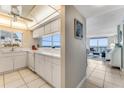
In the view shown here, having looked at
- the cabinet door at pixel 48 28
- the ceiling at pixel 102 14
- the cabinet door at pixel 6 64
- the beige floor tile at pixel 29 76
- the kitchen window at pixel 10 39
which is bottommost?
the beige floor tile at pixel 29 76

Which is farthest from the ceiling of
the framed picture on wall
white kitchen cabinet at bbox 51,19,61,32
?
white kitchen cabinet at bbox 51,19,61,32

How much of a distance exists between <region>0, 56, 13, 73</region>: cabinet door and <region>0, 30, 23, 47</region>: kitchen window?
72 centimetres

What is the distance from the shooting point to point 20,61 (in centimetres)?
384

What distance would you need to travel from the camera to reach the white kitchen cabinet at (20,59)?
3.67 meters

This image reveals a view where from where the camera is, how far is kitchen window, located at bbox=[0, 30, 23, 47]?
3.72 m

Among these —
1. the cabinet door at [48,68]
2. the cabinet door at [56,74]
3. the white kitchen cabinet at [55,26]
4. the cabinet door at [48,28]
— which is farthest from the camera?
the cabinet door at [48,28]

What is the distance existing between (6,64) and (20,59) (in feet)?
1.87

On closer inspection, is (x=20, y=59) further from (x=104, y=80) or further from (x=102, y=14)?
(x=102, y=14)

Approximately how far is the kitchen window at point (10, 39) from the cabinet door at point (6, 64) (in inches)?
28.4

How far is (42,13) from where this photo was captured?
320 cm

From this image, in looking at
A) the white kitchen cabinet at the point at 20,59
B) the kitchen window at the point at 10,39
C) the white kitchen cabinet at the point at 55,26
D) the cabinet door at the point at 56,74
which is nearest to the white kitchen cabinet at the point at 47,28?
the white kitchen cabinet at the point at 55,26

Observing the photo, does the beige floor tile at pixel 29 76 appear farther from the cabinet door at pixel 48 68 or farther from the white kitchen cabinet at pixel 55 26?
the white kitchen cabinet at pixel 55 26

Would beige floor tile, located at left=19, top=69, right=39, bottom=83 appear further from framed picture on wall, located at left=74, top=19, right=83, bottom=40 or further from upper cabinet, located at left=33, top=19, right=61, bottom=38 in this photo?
framed picture on wall, located at left=74, top=19, right=83, bottom=40
